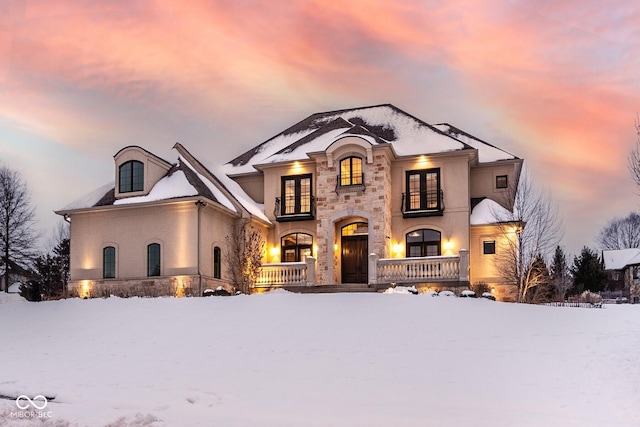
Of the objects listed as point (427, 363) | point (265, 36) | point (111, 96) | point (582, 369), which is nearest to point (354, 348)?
point (427, 363)

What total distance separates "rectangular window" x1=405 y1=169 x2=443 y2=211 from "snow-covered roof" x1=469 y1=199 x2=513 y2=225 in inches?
73.7

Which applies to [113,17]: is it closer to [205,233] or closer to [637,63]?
[205,233]

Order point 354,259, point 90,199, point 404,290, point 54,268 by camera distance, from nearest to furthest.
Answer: point 404,290, point 90,199, point 354,259, point 54,268

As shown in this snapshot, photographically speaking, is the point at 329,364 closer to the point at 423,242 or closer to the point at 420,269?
the point at 420,269

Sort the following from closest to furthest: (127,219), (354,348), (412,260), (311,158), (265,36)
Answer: (354,348)
(265,36)
(412,260)
(127,219)
(311,158)

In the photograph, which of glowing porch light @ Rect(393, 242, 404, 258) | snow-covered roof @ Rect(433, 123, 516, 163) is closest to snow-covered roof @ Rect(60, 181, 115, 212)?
glowing porch light @ Rect(393, 242, 404, 258)

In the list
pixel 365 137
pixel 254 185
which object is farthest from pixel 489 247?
pixel 254 185

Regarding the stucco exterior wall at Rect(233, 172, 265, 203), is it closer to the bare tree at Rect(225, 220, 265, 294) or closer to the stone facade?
the bare tree at Rect(225, 220, 265, 294)

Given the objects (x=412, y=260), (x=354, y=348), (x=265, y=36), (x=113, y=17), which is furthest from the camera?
(x=412, y=260)

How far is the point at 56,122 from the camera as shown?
69.4 feet

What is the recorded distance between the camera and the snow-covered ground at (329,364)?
9047 millimetres

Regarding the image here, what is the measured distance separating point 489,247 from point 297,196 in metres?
8.77

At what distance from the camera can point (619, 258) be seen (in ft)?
197

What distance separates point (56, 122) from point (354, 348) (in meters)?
15.0
